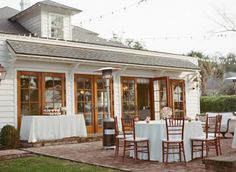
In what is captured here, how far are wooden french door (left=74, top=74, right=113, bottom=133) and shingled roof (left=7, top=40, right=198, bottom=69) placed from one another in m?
0.79

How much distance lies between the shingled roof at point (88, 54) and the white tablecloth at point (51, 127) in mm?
1822

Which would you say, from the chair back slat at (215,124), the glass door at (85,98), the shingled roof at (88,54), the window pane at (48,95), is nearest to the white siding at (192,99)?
the shingled roof at (88,54)

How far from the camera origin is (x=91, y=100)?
11.9 metres

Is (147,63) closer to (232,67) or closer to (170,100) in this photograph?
(170,100)

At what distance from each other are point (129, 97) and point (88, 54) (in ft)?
8.26

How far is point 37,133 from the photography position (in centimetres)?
973

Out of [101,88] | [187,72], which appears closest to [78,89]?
[101,88]

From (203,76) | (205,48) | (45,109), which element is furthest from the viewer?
(205,48)

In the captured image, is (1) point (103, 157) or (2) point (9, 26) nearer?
(1) point (103, 157)

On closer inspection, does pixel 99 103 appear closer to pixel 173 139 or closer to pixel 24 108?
pixel 24 108

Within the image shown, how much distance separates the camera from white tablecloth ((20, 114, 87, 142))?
31.7ft

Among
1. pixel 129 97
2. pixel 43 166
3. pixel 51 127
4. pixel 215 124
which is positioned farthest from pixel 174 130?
pixel 129 97

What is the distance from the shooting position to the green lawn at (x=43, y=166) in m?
6.31

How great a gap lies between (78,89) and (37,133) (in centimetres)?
241
